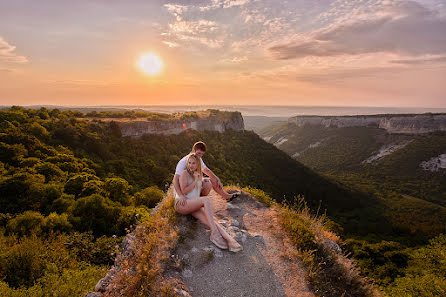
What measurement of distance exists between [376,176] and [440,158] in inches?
784

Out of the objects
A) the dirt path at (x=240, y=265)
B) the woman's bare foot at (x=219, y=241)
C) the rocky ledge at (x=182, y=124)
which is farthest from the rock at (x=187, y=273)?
the rocky ledge at (x=182, y=124)

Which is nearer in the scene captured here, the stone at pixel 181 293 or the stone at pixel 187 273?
the stone at pixel 181 293

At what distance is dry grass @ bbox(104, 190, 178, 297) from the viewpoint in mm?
3781

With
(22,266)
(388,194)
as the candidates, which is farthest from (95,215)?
(388,194)

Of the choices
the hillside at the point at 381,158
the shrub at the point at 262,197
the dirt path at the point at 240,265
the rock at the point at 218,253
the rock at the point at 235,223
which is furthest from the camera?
the hillside at the point at 381,158

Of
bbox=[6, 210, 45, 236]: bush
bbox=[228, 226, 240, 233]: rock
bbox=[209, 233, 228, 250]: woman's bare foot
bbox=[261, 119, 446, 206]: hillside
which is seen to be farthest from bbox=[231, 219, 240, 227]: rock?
bbox=[261, 119, 446, 206]: hillside

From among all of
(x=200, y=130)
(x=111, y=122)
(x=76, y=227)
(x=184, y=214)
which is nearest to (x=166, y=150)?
(x=111, y=122)

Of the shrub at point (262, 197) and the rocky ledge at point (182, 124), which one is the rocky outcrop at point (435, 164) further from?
the shrub at point (262, 197)

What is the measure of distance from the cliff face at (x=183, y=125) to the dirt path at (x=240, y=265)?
2995 centimetres

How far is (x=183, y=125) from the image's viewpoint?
45.8 m

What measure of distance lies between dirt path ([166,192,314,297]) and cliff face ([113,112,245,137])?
1179 inches

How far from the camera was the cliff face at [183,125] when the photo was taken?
32.7 metres

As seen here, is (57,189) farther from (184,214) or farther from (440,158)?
(440,158)

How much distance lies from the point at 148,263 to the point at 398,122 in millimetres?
123967
